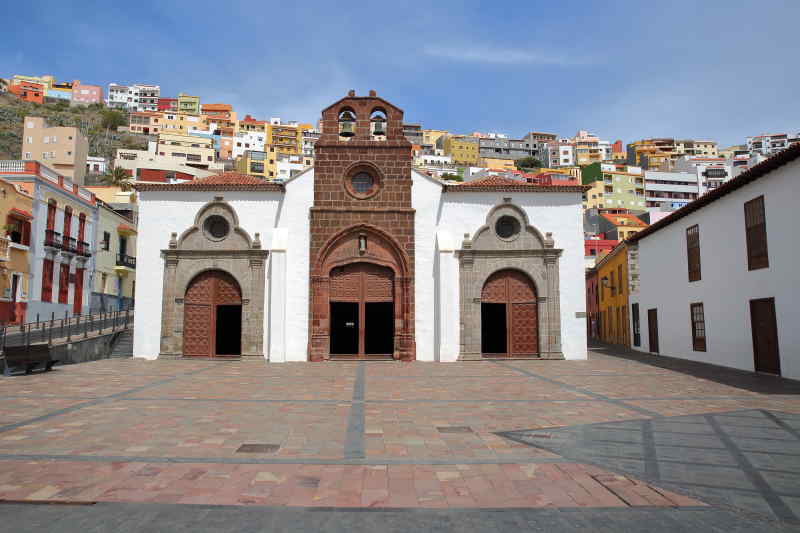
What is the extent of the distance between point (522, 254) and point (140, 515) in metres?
16.6

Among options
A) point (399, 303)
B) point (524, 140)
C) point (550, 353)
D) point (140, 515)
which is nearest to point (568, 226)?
point (550, 353)

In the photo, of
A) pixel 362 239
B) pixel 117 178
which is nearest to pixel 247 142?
pixel 117 178

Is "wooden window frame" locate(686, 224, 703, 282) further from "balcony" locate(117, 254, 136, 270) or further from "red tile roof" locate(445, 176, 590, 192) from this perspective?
"balcony" locate(117, 254, 136, 270)

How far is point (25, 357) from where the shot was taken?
1412 cm

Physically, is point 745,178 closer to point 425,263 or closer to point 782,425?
point 782,425

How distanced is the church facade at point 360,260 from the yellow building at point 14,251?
37.0 feet

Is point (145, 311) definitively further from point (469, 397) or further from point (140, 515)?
point (140, 515)

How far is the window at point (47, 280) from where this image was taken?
2869cm

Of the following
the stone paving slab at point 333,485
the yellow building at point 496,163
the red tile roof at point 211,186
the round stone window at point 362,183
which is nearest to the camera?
the stone paving slab at point 333,485

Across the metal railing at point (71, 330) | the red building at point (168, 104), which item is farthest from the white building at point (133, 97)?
the metal railing at point (71, 330)

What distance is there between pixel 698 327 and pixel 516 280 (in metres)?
6.17

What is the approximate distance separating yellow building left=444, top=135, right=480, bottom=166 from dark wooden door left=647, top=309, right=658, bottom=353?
9088cm

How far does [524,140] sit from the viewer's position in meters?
127

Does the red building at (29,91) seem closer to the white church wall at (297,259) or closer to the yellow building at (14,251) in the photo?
the yellow building at (14,251)
